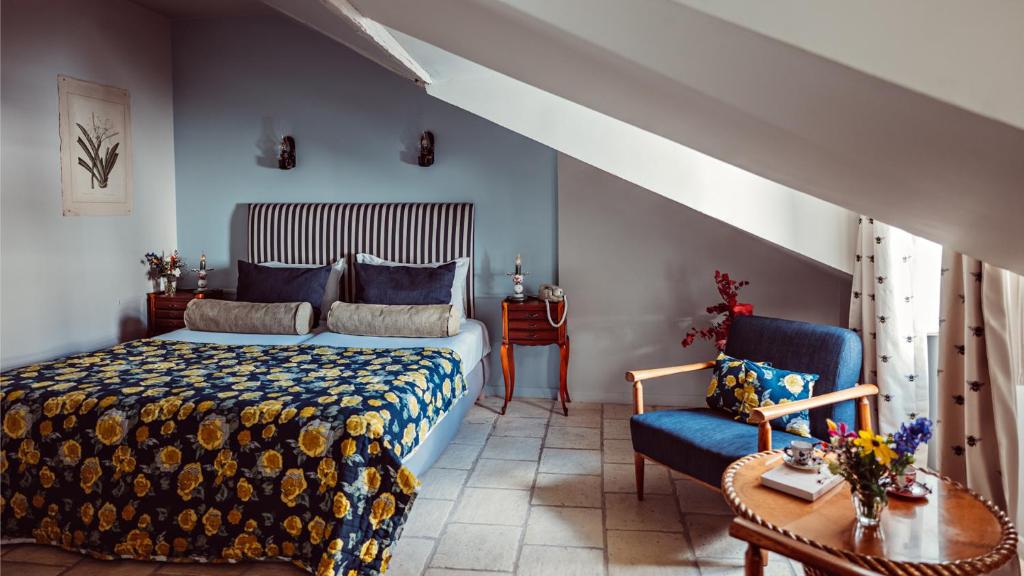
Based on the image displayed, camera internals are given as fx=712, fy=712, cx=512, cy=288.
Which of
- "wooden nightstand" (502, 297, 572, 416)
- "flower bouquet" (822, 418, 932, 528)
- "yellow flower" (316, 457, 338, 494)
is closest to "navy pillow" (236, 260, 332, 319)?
"wooden nightstand" (502, 297, 572, 416)

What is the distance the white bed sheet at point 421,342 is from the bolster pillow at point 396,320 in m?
0.04

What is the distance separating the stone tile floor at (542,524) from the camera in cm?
278

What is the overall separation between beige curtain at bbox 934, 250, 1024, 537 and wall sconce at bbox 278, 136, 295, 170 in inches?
169

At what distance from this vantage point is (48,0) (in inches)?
176

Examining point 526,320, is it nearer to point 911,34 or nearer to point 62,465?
point 62,465

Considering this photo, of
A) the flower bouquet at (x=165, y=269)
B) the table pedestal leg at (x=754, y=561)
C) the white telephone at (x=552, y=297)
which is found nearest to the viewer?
the table pedestal leg at (x=754, y=561)

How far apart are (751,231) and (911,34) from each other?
110 inches

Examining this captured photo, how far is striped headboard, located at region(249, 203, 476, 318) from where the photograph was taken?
5.07 m

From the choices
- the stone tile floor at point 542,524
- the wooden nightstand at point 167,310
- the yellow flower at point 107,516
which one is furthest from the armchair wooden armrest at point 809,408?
the wooden nightstand at point 167,310

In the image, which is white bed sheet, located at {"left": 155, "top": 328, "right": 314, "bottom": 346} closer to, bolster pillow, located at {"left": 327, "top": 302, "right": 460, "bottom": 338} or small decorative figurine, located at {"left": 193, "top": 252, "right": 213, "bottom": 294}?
bolster pillow, located at {"left": 327, "top": 302, "right": 460, "bottom": 338}

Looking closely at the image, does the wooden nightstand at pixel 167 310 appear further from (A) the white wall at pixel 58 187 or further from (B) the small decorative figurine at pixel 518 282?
(B) the small decorative figurine at pixel 518 282

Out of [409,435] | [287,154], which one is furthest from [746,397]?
[287,154]

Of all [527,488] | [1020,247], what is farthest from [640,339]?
[1020,247]

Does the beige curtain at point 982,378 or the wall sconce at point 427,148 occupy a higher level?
the wall sconce at point 427,148
